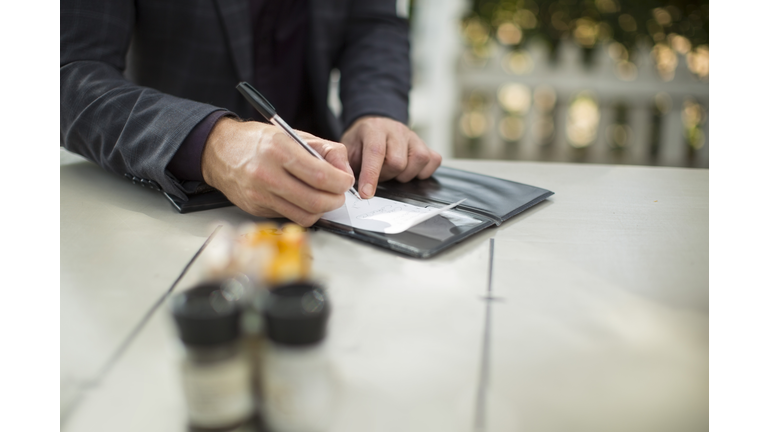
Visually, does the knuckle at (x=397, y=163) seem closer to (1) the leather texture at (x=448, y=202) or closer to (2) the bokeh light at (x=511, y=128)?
(1) the leather texture at (x=448, y=202)

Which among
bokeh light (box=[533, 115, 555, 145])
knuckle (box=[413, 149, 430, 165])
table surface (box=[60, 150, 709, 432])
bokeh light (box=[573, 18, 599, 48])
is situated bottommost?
table surface (box=[60, 150, 709, 432])

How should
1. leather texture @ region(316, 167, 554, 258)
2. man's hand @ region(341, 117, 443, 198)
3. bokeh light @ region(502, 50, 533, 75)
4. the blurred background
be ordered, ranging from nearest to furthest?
leather texture @ region(316, 167, 554, 258) < man's hand @ region(341, 117, 443, 198) < the blurred background < bokeh light @ region(502, 50, 533, 75)

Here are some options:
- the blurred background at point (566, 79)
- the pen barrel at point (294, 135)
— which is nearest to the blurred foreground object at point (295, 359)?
the pen barrel at point (294, 135)

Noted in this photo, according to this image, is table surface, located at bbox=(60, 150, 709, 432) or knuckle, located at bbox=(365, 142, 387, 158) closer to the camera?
table surface, located at bbox=(60, 150, 709, 432)

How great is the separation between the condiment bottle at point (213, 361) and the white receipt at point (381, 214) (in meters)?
0.35

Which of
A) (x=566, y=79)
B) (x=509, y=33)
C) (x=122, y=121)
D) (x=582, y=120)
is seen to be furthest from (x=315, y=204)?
(x=509, y=33)

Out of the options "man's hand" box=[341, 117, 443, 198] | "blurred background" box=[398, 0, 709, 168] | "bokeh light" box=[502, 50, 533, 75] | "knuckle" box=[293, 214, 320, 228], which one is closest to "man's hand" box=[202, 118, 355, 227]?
"knuckle" box=[293, 214, 320, 228]

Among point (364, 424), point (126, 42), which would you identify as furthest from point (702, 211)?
point (126, 42)

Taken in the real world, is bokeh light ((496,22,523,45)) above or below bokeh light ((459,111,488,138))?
above

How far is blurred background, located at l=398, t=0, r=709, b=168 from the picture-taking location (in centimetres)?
334

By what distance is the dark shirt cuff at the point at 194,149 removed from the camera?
0.77 metres

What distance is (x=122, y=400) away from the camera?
39cm

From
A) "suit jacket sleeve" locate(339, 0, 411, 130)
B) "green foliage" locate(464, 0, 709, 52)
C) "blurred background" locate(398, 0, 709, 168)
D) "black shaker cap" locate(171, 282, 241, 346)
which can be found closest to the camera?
"black shaker cap" locate(171, 282, 241, 346)

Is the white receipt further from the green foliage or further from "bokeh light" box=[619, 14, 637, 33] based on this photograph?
"bokeh light" box=[619, 14, 637, 33]
